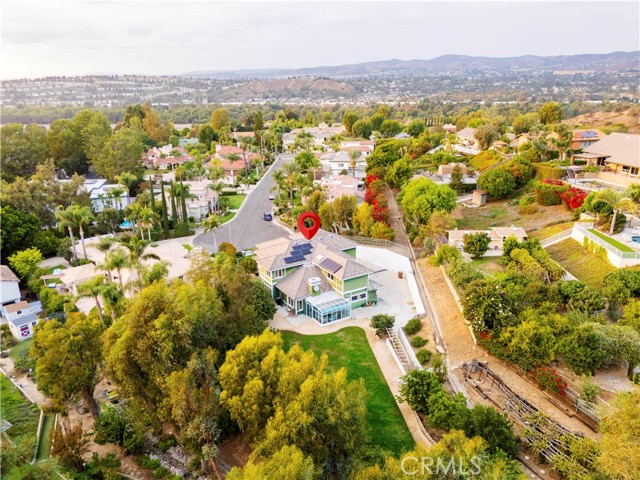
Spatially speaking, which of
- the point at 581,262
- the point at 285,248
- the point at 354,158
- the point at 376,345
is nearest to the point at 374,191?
the point at 354,158

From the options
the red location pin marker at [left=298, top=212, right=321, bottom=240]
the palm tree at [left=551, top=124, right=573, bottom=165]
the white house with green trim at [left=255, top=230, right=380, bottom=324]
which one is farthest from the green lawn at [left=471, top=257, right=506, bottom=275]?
the palm tree at [left=551, top=124, right=573, bottom=165]

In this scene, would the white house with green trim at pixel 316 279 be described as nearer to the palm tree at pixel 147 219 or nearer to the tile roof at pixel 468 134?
the palm tree at pixel 147 219

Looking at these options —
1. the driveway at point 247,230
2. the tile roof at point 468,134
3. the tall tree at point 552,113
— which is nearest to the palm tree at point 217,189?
the driveway at point 247,230

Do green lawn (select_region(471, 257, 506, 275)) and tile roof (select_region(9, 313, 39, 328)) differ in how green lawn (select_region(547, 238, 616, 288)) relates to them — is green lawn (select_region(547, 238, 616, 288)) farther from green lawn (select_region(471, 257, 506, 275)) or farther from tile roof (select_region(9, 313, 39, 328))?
tile roof (select_region(9, 313, 39, 328))

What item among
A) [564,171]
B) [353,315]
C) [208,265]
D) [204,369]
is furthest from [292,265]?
[564,171]


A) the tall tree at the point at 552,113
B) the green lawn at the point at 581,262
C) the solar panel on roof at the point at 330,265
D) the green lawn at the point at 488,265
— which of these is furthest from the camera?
the tall tree at the point at 552,113

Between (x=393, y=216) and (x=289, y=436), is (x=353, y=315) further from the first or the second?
(x=393, y=216)

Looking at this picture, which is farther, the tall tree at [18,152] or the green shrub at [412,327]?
the tall tree at [18,152]
